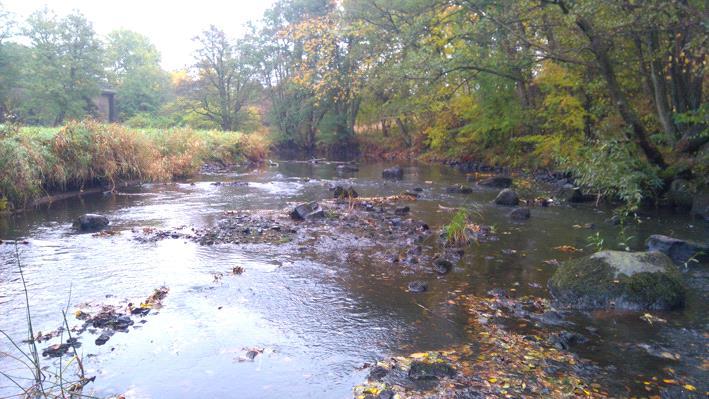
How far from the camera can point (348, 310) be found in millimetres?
6219

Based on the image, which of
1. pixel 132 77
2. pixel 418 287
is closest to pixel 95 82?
pixel 132 77

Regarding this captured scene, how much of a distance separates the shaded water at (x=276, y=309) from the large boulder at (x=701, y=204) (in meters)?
0.69

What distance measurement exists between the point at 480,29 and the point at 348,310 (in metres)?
10.1

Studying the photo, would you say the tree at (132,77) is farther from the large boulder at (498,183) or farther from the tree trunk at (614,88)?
the tree trunk at (614,88)

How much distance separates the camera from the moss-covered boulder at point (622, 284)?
6188mm

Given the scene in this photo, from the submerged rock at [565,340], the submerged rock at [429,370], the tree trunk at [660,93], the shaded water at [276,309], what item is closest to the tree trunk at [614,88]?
the tree trunk at [660,93]

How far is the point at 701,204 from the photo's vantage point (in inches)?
479

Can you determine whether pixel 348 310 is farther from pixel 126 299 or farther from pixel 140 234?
pixel 140 234

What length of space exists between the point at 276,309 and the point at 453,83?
1465 centimetres

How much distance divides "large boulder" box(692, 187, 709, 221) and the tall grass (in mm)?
16514

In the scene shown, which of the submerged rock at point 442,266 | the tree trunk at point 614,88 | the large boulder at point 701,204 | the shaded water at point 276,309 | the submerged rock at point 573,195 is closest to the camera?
the shaded water at point 276,309

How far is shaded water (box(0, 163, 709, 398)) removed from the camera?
4668 millimetres

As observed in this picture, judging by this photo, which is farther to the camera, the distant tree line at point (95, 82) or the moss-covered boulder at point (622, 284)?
the distant tree line at point (95, 82)

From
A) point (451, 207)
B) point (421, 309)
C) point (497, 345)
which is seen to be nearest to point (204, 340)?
point (421, 309)
